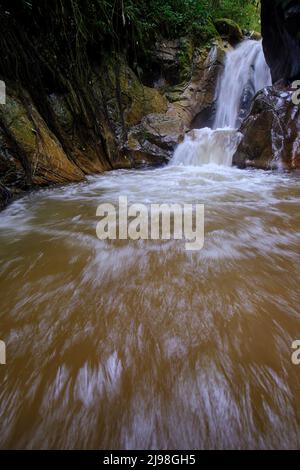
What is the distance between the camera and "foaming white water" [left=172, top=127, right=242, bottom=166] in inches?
252

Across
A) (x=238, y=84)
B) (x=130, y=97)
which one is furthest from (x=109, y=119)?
(x=238, y=84)

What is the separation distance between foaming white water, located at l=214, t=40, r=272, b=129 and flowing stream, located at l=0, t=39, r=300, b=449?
7.61 meters

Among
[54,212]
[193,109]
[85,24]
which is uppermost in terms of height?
[85,24]

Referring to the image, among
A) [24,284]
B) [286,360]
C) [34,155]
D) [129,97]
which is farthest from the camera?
[129,97]

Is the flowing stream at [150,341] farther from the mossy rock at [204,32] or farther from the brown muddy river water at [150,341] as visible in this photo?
the mossy rock at [204,32]

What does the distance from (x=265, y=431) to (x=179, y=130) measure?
25.2ft

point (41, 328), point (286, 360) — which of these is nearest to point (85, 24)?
point (41, 328)

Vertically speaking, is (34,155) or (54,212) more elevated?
(34,155)

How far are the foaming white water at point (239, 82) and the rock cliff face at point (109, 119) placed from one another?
37 centimetres

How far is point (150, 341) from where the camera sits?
108 cm

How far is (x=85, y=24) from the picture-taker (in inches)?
206

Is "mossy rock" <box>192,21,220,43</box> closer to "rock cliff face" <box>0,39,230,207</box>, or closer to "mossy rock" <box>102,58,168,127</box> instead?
"rock cliff face" <box>0,39,230,207</box>

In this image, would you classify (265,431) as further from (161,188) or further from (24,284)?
(161,188)
